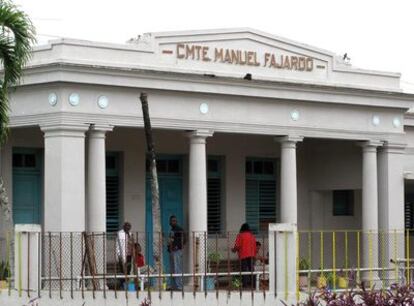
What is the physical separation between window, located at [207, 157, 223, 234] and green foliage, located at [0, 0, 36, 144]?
10207 millimetres

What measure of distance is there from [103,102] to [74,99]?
29.5 inches

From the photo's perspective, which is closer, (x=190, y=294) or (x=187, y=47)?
(x=190, y=294)

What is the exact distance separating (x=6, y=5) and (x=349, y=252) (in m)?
14.8

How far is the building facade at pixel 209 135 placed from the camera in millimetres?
24516

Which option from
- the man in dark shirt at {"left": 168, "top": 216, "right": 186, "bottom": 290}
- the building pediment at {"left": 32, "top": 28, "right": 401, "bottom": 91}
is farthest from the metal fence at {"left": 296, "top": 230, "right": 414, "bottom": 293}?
the building pediment at {"left": 32, "top": 28, "right": 401, "bottom": 91}

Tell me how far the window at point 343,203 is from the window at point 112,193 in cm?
730

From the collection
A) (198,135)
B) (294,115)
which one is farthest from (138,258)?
(294,115)

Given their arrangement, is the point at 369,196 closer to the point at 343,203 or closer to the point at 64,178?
the point at 343,203

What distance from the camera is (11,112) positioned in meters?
25.4

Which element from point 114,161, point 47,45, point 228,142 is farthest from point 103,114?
point 228,142

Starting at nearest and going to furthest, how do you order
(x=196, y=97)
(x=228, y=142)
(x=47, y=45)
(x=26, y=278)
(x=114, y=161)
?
(x=26, y=278) → (x=47, y=45) → (x=196, y=97) → (x=114, y=161) → (x=228, y=142)

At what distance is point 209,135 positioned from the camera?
26672mm

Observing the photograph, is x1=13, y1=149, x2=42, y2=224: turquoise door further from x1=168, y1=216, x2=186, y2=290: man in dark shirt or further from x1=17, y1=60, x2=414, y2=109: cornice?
x1=168, y1=216, x2=186, y2=290: man in dark shirt

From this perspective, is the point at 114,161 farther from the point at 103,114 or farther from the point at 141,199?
the point at 103,114
